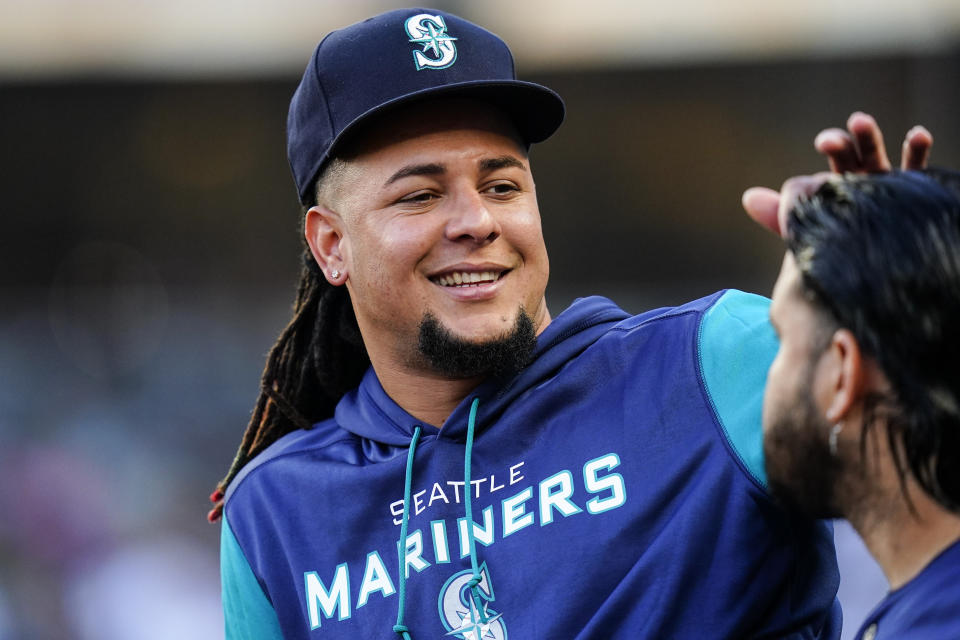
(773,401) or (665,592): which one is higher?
(773,401)

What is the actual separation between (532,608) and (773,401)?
0.67 metres

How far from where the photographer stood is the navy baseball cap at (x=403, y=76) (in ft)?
8.02

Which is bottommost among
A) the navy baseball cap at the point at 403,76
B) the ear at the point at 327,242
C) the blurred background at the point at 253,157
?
the ear at the point at 327,242

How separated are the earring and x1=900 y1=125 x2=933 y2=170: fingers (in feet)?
1.46

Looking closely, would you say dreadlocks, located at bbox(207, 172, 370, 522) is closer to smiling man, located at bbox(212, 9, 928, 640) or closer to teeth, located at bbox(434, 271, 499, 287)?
smiling man, located at bbox(212, 9, 928, 640)

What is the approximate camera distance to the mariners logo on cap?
2459mm

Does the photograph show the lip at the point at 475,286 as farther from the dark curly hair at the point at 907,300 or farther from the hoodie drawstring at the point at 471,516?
the dark curly hair at the point at 907,300

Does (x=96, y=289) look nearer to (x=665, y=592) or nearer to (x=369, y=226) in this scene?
(x=369, y=226)

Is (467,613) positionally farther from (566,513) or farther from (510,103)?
(510,103)

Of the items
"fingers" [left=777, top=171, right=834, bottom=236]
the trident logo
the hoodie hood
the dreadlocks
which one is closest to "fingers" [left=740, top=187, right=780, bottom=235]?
"fingers" [left=777, top=171, right=834, bottom=236]

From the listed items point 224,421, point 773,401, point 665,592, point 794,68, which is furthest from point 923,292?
point 794,68

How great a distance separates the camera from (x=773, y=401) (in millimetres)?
1848

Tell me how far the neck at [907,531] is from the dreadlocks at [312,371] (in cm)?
149

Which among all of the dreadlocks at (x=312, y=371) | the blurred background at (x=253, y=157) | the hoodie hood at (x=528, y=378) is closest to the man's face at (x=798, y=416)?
the hoodie hood at (x=528, y=378)
